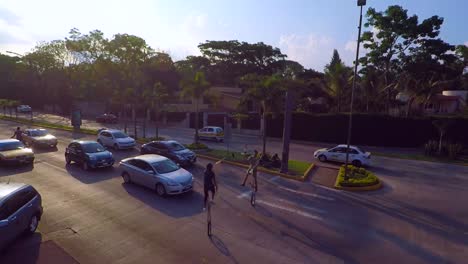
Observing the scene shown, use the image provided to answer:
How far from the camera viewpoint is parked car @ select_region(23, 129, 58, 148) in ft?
80.7

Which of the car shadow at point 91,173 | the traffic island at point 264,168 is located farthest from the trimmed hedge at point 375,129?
the car shadow at point 91,173

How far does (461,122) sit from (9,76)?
95371 millimetres

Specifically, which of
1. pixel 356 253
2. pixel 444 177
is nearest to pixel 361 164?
pixel 444 177

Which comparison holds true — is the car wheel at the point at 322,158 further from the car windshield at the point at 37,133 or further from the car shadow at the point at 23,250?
the car windshield at the point at 37,133

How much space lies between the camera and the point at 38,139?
24.7m

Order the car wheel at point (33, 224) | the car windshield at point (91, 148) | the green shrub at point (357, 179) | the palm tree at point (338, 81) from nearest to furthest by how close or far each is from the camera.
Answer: the car wheel at point (33, 224) → the green shrub at point (357, 179) → the car windshield at point (91, 148) → the palm tree at point (338, 81)

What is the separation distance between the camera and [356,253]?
9.04 m

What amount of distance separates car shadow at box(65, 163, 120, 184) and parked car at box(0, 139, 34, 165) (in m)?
2.36

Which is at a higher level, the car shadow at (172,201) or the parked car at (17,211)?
the parked car at (17,211)

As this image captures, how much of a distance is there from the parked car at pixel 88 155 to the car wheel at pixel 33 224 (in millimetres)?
7852

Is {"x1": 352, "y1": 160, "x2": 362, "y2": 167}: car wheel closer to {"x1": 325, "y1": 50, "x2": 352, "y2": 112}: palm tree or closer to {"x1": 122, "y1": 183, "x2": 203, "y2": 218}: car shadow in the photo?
{"x1": 122, "y1": 183, "x2": 203, "y2": 218}: car shadow

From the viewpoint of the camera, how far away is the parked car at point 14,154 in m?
18.1

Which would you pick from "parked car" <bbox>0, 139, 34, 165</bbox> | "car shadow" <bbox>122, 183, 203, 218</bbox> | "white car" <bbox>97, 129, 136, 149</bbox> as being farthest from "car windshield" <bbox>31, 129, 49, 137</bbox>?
"car shadow" <bbox>122, 183, 203, 218</bbox>

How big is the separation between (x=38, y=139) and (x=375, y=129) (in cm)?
3098
